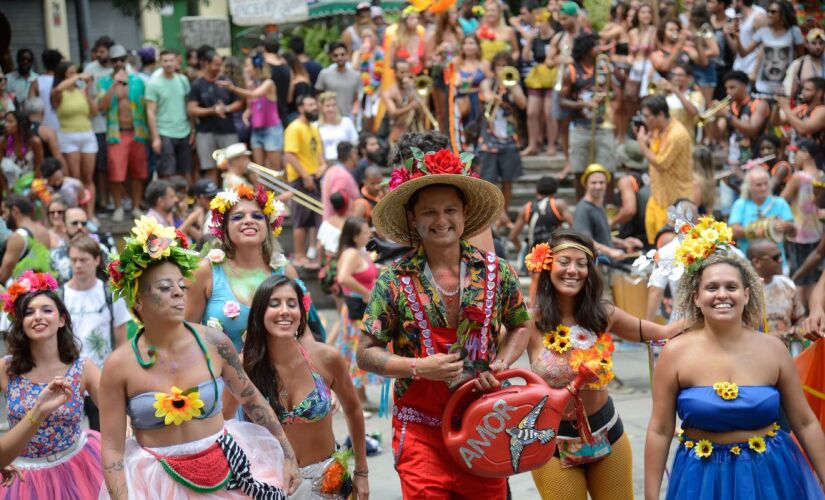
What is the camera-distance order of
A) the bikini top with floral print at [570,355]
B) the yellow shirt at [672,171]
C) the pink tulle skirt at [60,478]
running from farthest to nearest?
the yellow shirt at [672,171]
the pink tulle skirt at [60,478]
the bikini top with floral print at [570,355]

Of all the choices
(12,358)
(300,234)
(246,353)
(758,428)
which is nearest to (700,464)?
(758,428)

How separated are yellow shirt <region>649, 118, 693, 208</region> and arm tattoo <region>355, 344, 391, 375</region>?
7298 mm

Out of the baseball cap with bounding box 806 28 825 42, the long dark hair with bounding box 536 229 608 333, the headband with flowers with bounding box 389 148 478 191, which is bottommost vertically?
the long dark hair with bounding box 536 229 608 333

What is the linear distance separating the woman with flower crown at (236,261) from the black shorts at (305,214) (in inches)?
273

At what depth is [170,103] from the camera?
14055 mm

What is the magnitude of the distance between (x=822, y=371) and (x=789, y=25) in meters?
9.44

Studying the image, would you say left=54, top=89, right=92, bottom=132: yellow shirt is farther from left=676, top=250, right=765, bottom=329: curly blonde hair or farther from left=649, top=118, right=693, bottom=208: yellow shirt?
left=676, top=250, right=765, bottom=329: curly blonde hair

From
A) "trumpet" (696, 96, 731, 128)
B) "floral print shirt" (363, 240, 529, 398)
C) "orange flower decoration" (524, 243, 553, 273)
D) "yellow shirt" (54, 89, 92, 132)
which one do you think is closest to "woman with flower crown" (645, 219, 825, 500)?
"floral print shirt" (363, 240, 529, 398)

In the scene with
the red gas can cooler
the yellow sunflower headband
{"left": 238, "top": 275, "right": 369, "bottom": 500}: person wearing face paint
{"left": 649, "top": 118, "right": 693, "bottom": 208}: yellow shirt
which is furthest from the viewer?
{"left": 649, "top": 118, "right": 693, "bottom": 208}: yellow shirt

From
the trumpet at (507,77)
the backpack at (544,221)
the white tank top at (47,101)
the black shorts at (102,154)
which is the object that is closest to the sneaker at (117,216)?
the black shorts at (102,154)

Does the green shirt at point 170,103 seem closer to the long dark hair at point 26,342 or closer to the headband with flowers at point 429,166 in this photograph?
the long dark hair at point 26,342

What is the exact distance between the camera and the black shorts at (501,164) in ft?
46.3

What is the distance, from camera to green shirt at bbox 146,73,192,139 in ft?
46.0

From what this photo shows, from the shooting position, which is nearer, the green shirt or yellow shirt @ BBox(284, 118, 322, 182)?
yellow shirt @ BBox(284, 118, 322, 182)
